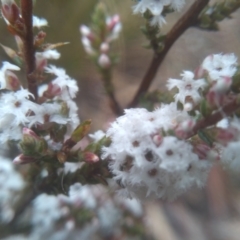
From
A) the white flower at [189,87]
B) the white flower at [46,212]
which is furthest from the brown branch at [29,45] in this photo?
the white flower at [46,212]

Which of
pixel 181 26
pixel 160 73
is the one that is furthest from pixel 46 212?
pixel 160 73

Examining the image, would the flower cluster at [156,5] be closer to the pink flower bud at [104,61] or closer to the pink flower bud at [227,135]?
the pink flower bud at [227,135]

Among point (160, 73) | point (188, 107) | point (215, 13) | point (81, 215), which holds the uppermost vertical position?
point (160, 73)

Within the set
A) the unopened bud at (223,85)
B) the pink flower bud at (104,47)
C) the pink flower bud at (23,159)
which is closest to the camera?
the unopened bud at (223,85)

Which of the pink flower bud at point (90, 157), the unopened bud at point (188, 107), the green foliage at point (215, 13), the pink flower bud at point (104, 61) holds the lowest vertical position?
the unopened bud at point (188, 107)

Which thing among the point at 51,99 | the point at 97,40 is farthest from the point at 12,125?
the point at 97,40

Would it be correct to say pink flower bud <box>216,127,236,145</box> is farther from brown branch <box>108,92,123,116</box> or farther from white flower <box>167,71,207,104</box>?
brown branch <box>108,92,123,116</box>

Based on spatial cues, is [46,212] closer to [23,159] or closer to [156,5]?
[23,159]
